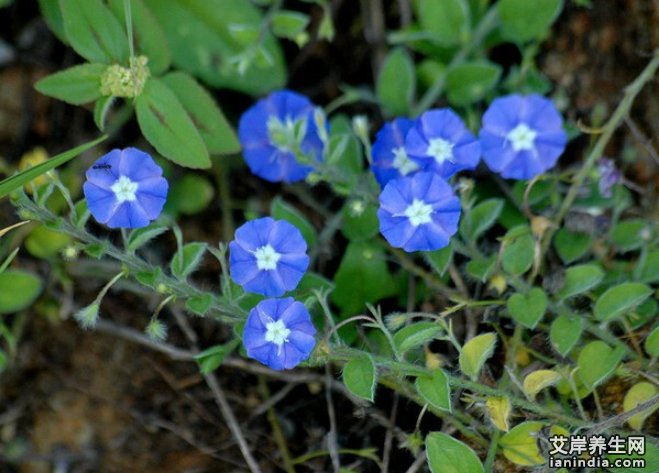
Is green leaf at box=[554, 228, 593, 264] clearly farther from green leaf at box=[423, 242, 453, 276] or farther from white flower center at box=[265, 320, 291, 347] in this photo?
white flower center at box=[265, 320, 291, 347]

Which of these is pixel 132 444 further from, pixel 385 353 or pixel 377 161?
pixel 377 161

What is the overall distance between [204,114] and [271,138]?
1.01 ft

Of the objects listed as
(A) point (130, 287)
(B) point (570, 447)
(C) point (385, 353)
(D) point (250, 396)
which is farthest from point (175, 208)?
(B) point (570, 447)

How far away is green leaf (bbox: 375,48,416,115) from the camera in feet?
13.5

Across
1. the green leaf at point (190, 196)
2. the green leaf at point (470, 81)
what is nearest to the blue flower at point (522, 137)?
the green leaf at point (470, 81)

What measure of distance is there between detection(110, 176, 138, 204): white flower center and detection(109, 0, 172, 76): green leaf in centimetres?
71

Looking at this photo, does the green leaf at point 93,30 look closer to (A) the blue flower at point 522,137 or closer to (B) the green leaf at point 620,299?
(A) the blue flower at point 522,137

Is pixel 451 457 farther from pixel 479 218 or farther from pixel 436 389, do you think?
pixel 479 218

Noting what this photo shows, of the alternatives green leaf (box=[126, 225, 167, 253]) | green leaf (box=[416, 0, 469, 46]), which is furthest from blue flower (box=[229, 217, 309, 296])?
green leaf (box=[416, 0, 469, 46])

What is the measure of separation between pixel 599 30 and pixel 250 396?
2396 mm

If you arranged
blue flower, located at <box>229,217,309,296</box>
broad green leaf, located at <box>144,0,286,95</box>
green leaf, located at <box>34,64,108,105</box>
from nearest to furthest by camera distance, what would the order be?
blue flower, located at <box>229,217,309,296</box> < green leaf, located at <box>34,64,108,105</box> < broad green leaf, located at <box>144,0,286,95</box>

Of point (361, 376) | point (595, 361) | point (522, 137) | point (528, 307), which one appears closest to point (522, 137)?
point (522, 137)

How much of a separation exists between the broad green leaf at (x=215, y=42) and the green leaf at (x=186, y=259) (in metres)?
1.25

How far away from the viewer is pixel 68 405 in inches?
165
